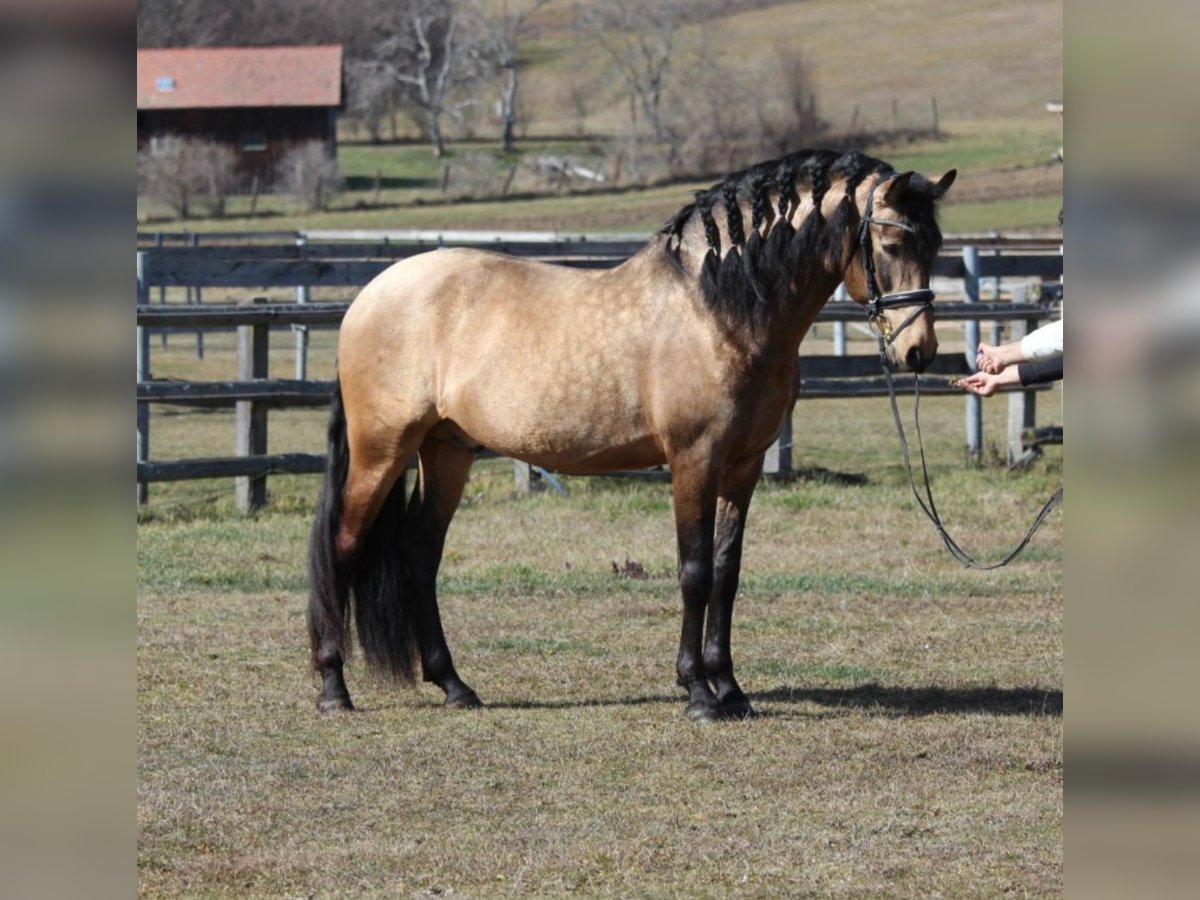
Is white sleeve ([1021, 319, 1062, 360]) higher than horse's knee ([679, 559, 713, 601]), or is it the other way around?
white sleeve ([1021, 319, 1062, 360])

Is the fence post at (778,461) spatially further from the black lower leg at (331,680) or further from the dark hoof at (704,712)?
the black lower leg at (331,680)

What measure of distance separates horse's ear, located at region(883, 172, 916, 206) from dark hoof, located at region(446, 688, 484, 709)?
100 inches

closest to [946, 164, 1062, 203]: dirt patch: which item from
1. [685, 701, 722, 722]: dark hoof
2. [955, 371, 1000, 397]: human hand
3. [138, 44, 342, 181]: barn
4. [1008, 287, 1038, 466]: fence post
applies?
[138, 44, 342, 181]: barn

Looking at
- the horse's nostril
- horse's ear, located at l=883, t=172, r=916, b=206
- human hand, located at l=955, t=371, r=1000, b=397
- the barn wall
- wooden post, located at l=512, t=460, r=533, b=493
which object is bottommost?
wooden post, located at l=512, t=460, r=533, b=493

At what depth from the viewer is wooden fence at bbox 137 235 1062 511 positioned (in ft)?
36.8

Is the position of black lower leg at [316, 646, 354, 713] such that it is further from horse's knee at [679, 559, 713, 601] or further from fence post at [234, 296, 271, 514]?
fence post at [234, 296, 271, 514]

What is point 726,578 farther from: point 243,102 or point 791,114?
point 243,102

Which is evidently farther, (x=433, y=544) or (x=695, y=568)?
(x=433, y=544)

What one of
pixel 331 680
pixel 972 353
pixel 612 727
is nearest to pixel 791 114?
pixel 972 353

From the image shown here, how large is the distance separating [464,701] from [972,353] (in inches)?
316

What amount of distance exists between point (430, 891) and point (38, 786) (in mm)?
2899

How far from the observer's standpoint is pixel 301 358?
17219 millimetres

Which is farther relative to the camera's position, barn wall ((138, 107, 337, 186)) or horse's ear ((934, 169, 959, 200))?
barn wall ((138, 107, 337, 186))

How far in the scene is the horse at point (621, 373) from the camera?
624 centimetres
